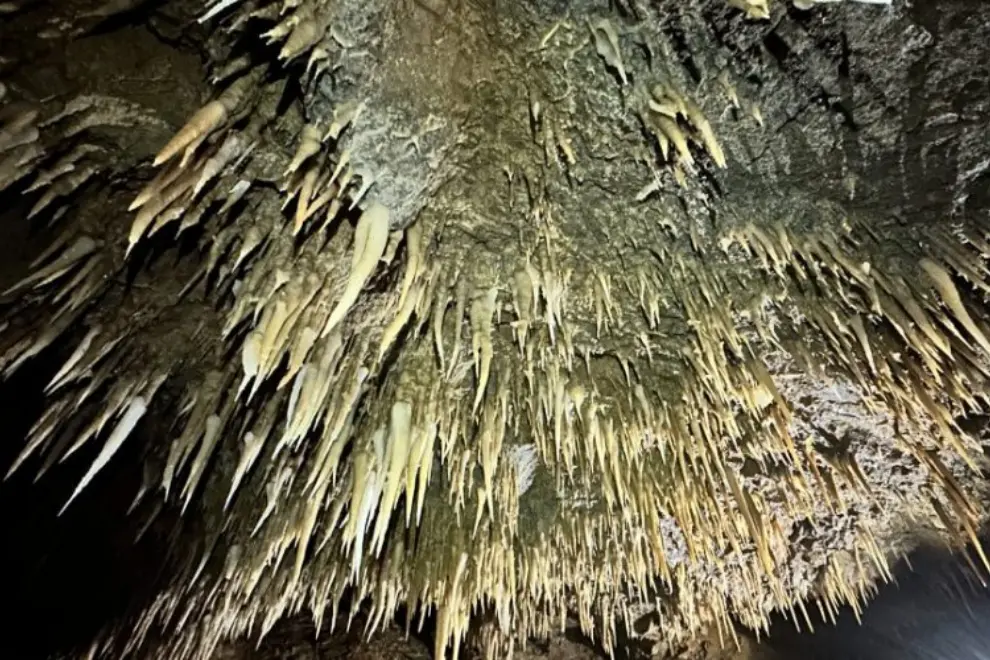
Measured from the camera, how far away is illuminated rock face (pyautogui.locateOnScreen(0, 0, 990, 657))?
4.46 feet

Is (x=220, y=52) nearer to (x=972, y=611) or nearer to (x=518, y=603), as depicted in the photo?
(x=518, y=603)

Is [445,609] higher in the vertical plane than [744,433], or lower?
lower

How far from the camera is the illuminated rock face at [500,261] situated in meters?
1.36

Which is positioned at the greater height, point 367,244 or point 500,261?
point 500,261

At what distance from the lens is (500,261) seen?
5.74 ft

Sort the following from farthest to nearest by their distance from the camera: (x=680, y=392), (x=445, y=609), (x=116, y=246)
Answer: (x=445, y=609)
(x=680, y=392)
(x=116, y=246)

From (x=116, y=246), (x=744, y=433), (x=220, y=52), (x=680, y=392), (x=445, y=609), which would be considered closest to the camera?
(x=220, y=52)

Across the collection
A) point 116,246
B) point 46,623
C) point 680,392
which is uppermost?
point 680,392

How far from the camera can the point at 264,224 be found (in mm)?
1506

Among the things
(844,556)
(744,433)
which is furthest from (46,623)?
(844,556)

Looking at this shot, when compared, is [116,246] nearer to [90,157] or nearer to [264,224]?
[90,157]

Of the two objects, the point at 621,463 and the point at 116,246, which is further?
the point at 621,463

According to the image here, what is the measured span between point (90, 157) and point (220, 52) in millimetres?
315

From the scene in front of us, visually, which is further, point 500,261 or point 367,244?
point 500,261
